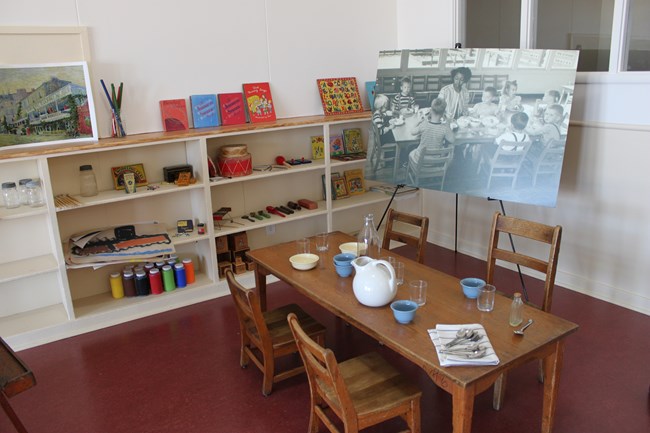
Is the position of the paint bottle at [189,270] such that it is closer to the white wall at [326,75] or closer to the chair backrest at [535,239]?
the white wall at [326,75]

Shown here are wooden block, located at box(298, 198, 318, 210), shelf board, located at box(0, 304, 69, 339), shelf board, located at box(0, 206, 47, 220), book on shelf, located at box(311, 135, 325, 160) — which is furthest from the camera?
book on shelf, located at box(311, 135, 325, 160)

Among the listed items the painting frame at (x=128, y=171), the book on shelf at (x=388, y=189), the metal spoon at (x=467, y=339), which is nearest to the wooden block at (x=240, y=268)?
the painting frame at (x=128, y=171)

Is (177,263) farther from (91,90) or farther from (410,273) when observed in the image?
(410,273)

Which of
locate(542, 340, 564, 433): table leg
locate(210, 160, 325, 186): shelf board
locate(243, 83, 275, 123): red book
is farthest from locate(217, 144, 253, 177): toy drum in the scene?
locate(542, 340, 564, 433): table leg

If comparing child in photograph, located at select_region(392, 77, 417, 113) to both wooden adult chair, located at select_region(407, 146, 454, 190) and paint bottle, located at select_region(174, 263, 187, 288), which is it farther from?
paint bottle, located at select_region(174, 263, 187, 288)

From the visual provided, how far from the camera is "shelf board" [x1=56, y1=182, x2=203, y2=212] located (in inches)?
136

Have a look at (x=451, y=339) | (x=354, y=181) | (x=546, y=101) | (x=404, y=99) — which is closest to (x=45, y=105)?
(x=404, y=99)

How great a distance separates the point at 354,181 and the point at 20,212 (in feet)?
8.65

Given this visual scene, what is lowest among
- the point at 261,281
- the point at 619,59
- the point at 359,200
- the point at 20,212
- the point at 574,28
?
the point at 261,281

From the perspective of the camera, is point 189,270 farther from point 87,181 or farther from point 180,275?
point 87,181

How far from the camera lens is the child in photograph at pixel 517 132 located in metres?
3.36

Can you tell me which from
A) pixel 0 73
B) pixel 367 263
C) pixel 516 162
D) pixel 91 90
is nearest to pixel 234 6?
pixel 91 90

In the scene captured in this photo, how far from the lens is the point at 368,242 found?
2.87m

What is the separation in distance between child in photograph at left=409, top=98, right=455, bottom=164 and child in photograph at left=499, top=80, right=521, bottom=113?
392mm
